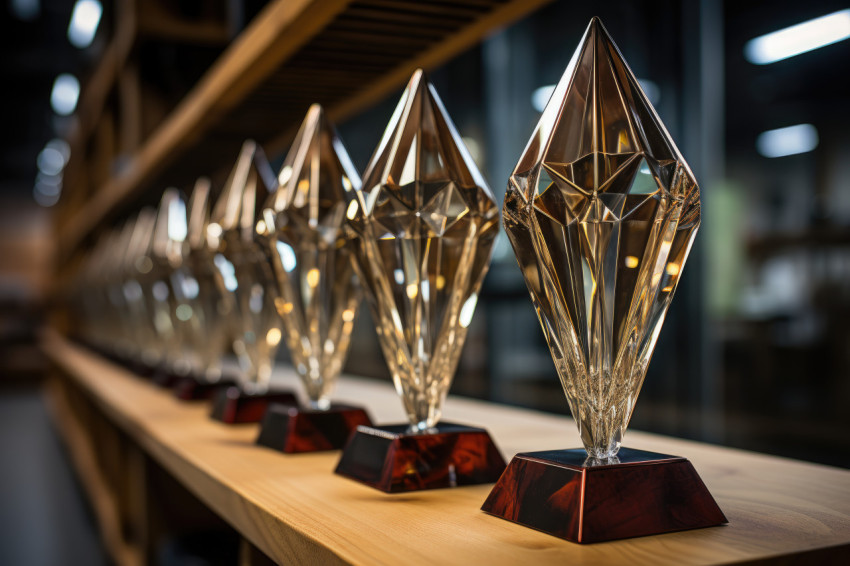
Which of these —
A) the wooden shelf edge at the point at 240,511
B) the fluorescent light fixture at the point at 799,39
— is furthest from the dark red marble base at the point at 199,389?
the fluorescent light fixture at the point at 799,39

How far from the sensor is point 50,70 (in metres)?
7.30

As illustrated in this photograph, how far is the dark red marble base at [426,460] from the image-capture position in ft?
2.13

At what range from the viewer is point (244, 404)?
1.08 metres

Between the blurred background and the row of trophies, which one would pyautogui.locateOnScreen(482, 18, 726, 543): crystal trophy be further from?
the blurred background

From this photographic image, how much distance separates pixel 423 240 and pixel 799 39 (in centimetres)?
301

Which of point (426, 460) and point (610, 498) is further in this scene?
point (426, 460)

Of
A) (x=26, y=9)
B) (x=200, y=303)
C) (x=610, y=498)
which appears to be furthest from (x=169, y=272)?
(x=26, y=9)

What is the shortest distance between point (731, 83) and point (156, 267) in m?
2.49

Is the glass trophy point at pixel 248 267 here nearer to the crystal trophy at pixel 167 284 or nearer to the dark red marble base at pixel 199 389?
the dark red marble base at pixel 199 389

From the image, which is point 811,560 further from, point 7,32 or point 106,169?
point 7,32

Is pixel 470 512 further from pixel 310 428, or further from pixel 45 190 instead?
pixel 45 190

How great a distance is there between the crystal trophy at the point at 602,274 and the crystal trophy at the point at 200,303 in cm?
82

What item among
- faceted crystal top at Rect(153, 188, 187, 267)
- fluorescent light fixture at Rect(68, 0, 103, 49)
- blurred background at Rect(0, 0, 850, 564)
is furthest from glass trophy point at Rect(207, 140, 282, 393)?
fluorescent light fixture at Rect(68, 0, 103, 49)

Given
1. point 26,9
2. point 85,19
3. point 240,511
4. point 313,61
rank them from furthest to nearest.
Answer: point 26,9, point 85,19, point 313,61, point 240,511
